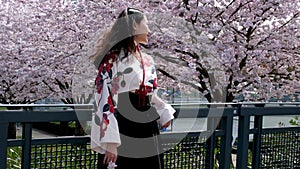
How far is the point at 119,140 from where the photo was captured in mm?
2172

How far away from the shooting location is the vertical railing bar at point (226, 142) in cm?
331

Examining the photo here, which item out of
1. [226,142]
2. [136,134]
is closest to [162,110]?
[136,134]

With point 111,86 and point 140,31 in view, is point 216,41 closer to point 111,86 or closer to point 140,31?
point 140,31

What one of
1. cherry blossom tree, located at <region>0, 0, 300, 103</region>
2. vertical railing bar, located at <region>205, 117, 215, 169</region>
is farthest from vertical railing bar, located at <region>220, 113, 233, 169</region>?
cherry blossom tree, located at <region>0, 0, 300, 103</region>

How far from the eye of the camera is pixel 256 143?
3662 mm

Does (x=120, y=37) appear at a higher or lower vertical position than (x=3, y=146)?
higher

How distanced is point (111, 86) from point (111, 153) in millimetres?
341

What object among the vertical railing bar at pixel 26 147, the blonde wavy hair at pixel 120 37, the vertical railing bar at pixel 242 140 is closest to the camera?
the blonde wavy hair at pixel 120 37

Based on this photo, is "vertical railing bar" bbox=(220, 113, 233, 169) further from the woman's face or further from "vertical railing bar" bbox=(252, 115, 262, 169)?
the woman's face

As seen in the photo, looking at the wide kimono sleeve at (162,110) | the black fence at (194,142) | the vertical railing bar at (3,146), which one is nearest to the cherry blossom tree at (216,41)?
the black fence at (194,142)

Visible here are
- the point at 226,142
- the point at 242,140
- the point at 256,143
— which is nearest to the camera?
the point at 226,142

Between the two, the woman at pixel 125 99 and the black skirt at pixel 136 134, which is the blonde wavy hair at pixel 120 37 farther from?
the black skirt at pixel 136 134

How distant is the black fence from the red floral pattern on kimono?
34cm

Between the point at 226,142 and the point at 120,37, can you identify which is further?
the point at 226,142
